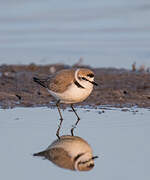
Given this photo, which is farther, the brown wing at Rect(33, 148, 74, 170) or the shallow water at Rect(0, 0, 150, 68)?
the shallow water at Rect(0, 0, 150, 68)

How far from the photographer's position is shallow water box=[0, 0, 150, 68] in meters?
15.4

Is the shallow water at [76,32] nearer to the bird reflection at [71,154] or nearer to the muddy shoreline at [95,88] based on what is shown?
the muddy shoreline at [95,88]

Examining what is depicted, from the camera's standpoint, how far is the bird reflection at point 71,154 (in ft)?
22.8

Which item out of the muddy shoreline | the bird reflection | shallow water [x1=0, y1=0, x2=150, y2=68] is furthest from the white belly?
shallow water [x1=0, y1=0, x2=150, y2=68]

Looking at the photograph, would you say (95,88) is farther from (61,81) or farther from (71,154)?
(71,154)

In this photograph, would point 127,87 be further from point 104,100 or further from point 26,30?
point 26,30

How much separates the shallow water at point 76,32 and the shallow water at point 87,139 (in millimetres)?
4952

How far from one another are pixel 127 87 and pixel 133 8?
341 inches

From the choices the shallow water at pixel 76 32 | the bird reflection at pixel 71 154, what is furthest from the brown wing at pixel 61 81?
the shallow water at pixel 76 32

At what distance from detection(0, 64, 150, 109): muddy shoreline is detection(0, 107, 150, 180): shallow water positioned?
52 cm

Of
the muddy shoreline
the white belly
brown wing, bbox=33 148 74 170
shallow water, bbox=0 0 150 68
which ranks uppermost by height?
shallow water, bbox=0 0 150 68

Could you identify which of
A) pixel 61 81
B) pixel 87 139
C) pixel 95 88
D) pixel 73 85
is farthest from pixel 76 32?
pixel 87 139

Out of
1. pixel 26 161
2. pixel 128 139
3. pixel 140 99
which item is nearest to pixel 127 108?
pixel 140 99

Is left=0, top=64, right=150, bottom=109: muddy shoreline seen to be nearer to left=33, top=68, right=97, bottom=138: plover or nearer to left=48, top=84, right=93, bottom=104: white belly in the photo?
left=33, top=68, right=97, bottom=138: plover
